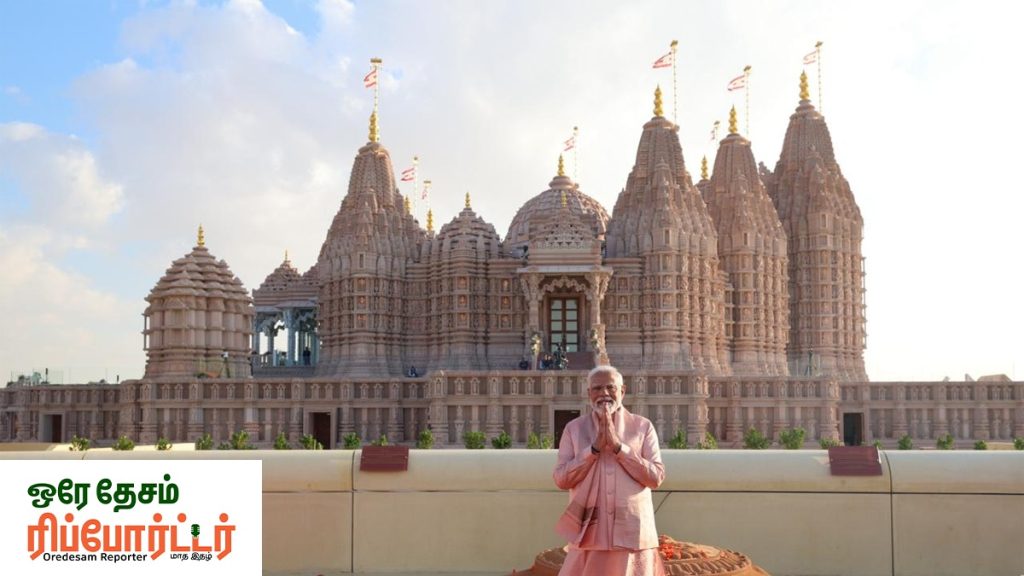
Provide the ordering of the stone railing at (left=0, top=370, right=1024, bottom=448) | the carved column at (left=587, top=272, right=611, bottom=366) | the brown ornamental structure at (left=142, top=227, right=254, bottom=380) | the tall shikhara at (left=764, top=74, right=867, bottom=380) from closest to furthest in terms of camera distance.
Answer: the stone railing at (left=0, top=370, right=1024, bottom=448)
the brown ornamental structure at (left=142, top=227, right=254, bottom=380)
the carved column at (left=587, top=272, right=611, bottom=366)
the tall shikhara at (left=764, top=74, right=867, bottom=380)

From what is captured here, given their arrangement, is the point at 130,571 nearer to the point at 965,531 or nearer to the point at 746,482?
the point at 746,482

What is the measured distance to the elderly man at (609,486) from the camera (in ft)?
27.4

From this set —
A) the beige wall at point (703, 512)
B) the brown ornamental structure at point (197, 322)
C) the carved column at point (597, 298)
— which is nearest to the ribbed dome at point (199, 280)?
the brown ornamental structure at point (197, 322)

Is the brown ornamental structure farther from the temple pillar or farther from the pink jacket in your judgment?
the pink jacket

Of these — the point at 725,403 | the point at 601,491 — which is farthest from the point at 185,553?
the point at 725,403

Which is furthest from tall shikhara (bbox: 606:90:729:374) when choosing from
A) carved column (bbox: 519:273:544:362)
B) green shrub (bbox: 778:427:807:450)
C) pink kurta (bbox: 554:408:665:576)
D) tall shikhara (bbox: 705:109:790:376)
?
pink kurta (bbox: 554:408:665:576)

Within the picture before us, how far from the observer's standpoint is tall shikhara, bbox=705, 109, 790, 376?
67.0 meters

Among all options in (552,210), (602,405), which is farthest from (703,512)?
(552,210)

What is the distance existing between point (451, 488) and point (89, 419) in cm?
4987

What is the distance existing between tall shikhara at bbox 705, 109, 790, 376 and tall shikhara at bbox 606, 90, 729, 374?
8.30 feet

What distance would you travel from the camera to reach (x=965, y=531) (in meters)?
12.4

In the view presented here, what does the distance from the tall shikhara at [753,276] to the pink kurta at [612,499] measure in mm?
58649

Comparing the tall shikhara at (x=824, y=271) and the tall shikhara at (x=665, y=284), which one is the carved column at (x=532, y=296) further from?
the tall shikhara at (x=824, y=271)

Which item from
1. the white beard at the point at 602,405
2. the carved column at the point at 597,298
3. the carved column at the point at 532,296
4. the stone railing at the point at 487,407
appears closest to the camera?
the white beard at the point at 602,405
